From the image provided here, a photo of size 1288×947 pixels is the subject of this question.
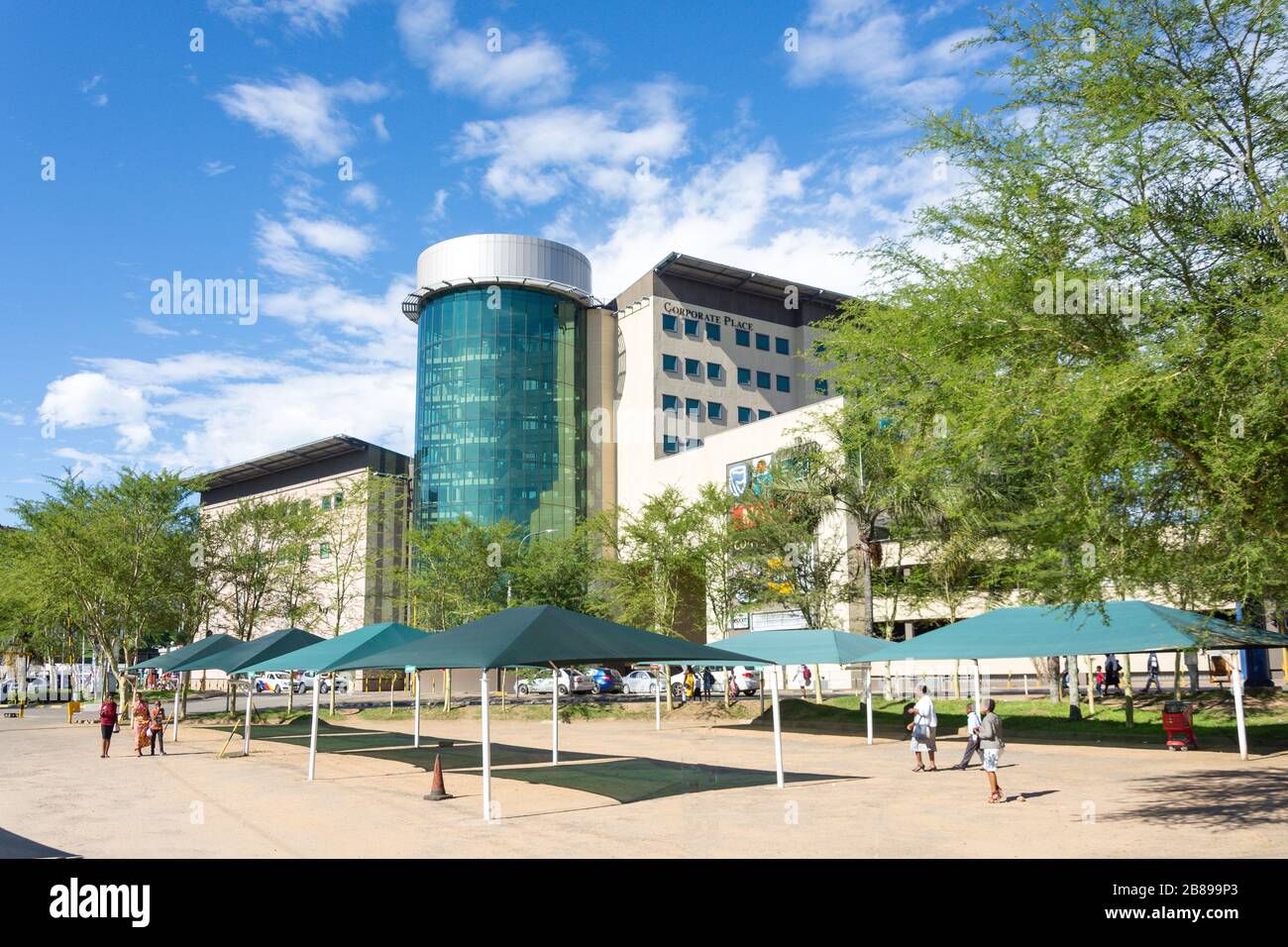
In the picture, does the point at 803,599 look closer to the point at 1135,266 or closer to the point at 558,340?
the point at 1135,266

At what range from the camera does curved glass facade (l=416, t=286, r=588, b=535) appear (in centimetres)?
8494

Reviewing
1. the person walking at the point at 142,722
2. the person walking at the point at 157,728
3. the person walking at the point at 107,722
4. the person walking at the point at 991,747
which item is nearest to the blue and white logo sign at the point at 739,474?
the person walking at the point at 157,728

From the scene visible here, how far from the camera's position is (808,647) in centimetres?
3394

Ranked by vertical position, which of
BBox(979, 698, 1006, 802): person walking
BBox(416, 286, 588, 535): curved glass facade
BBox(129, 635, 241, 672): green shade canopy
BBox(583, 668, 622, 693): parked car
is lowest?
BBox(583, 668, 622, 693): parked car

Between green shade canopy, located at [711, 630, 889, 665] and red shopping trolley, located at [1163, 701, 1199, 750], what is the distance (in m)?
9.36

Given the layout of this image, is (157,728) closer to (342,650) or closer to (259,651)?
(259,651)

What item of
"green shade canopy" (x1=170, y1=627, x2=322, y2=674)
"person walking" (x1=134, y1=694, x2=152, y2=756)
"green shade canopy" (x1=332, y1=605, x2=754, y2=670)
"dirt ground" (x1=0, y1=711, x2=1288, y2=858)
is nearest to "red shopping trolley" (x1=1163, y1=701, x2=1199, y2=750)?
"dirt ground" (x1=0, y1=711, x2=1288, y2=858)

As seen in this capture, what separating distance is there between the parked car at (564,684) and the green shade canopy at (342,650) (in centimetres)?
2789

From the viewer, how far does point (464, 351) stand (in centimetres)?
8619

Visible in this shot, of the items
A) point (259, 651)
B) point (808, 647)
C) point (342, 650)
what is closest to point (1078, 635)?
point (808, 647)

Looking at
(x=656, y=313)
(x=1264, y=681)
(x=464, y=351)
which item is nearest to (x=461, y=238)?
(x=464, y=351)

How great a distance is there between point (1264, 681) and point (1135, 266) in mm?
29801

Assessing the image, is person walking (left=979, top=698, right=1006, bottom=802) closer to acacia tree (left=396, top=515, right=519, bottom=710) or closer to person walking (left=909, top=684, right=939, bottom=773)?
person walking (left=909, top=684, right=939, bottom=773)

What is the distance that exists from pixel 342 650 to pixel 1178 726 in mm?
22211
